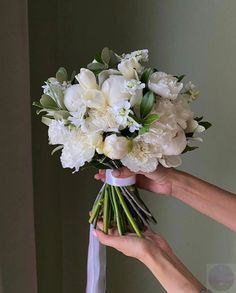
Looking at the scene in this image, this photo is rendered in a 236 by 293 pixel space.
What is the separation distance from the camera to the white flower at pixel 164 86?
92 centimetres

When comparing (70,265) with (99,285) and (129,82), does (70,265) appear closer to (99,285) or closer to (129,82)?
(99,285)

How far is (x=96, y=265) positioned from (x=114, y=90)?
0.50m

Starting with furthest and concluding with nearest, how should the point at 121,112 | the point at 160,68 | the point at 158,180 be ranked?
1. the point at 160,68
2. the point at 158,180
3. the point at 121,112

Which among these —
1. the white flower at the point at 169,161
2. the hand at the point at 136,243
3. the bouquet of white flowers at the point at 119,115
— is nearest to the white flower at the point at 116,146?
the bouquet of white flowers at the point at 119,115

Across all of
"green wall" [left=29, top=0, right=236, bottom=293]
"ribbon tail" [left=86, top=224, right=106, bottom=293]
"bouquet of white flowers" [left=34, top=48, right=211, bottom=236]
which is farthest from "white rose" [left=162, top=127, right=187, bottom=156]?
"green wall" [left=29, top=0, right=236, bottom=293]

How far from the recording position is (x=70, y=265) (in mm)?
1696

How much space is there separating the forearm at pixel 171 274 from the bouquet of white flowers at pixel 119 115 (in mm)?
202

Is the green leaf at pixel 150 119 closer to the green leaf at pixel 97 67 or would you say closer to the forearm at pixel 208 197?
the green leaf at pixel 97 67

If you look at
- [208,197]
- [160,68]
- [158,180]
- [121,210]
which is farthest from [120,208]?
[160,68]

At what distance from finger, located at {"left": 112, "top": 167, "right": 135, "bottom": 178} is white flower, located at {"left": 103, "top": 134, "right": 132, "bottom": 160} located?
0.34ft

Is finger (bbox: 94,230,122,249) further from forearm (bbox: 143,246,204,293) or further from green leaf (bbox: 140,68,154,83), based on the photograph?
green leaf (bbox: 140,68,154,83)

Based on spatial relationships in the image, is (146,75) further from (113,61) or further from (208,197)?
(208,197)

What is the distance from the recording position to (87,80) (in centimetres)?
94

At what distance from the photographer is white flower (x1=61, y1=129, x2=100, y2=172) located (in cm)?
94
